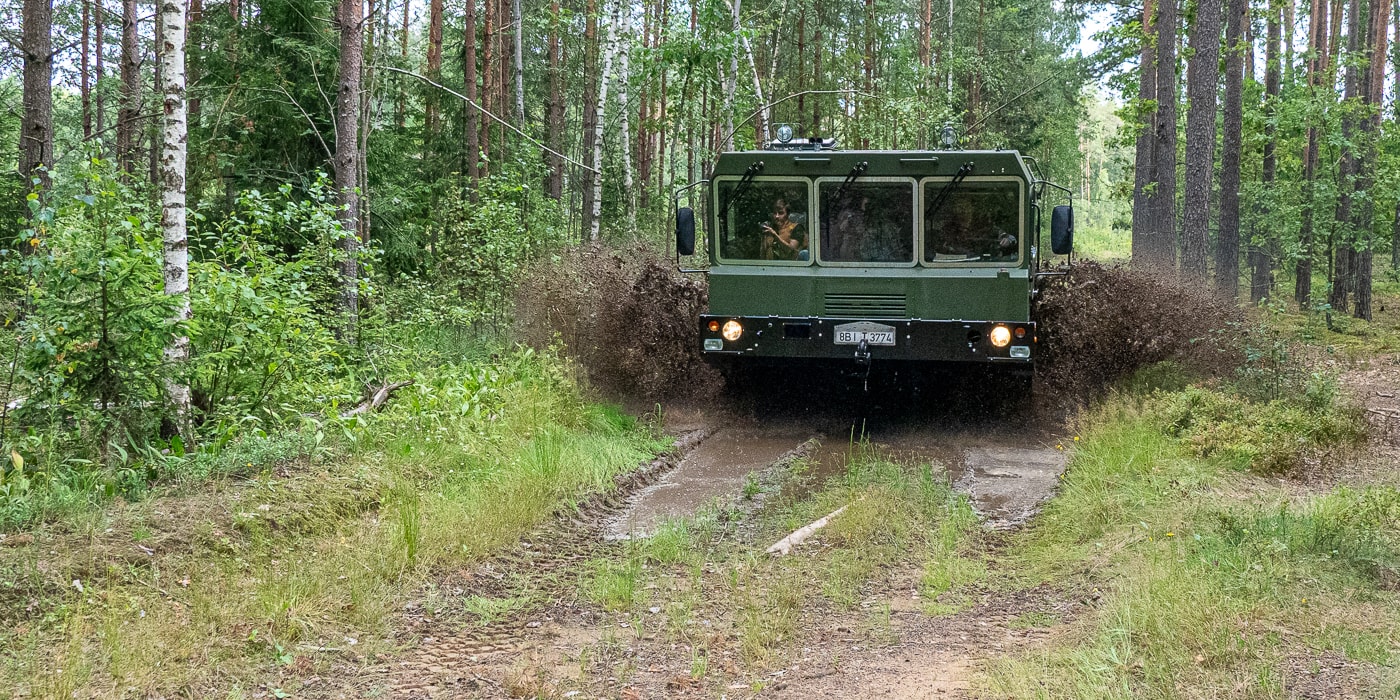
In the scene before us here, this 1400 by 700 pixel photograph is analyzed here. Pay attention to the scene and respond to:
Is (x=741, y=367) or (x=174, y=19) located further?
(x=741, y=367)

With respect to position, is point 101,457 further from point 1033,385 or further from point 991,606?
point 1033,385

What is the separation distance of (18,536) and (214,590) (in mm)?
1029

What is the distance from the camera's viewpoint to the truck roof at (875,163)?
9.80 meters

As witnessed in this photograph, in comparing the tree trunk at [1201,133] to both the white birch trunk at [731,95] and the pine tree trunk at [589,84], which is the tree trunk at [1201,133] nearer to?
the white birch trunk at [731,95]

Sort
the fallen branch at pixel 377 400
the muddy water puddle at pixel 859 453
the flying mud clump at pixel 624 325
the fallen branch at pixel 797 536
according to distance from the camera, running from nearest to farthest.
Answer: the fallen branch at pixel 797 536
the muddy water puddle at pixel 859 453
the fallen branch at pixel 377 400
the flying mud clump at pixel 624 325

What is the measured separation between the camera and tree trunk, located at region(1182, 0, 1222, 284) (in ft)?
48.9

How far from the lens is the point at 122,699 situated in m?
3.86

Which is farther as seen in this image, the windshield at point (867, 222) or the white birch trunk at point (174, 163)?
the windshield at point (867, 222)

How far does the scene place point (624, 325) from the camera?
458 inches

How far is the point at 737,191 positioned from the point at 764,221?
38 cm

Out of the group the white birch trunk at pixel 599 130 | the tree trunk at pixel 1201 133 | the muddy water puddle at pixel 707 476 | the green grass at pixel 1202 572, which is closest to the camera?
the green grass at pixel 1202 572

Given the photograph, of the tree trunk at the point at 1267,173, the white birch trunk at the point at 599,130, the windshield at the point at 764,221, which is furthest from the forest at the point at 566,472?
the tree trunk at the point at 1267,173

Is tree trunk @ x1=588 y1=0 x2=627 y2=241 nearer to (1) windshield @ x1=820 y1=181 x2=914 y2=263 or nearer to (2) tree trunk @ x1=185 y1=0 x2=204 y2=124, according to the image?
(2) tree trunk @ x1=185 y1=0 x2=204 y2=124

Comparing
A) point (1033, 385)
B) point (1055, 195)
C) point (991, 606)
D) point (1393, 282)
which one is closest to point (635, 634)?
point (991, 606)
